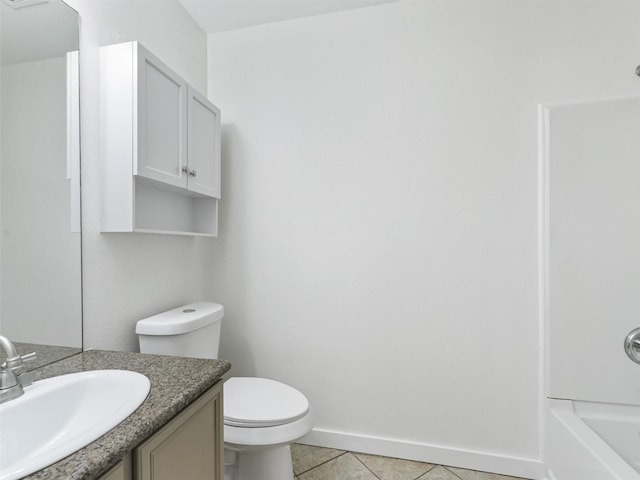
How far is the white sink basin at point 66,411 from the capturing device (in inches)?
28.9

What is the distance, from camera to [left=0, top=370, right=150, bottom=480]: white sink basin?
28.9 inches

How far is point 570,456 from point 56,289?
2054mm

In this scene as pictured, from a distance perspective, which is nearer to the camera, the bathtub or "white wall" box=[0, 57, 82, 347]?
"white wall" box=[0, 57, 82, 347]

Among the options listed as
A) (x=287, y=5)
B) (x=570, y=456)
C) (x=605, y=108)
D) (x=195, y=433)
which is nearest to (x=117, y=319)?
(x=195, y=433)

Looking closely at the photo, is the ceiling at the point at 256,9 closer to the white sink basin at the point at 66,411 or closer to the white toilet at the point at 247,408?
the white toilet at the point at 247,408

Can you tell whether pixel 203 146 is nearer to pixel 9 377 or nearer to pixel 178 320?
pixel 178 320

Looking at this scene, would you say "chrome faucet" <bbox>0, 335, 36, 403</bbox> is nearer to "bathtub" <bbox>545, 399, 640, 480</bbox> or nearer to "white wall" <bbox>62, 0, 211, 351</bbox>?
"white wall" <bbox>62, 0, 211, 351</bbox>

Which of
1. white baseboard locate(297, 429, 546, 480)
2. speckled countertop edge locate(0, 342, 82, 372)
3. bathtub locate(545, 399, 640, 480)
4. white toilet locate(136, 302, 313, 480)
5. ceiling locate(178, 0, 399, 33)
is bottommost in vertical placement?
white baseboard locate(297, 429, 546, 480)

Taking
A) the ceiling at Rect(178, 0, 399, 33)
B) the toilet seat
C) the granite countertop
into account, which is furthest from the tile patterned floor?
the ceiling at Rect(178, 0, 399, 33)

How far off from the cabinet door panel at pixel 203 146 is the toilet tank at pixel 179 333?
587 millimetres

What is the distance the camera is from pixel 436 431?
1.81m

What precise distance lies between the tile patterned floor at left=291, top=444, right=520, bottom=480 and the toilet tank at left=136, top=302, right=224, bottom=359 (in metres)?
0.76

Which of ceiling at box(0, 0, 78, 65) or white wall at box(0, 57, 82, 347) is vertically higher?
ceiling at box(0, 0, 78, 65)

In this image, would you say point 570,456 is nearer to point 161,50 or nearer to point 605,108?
point 605,108
